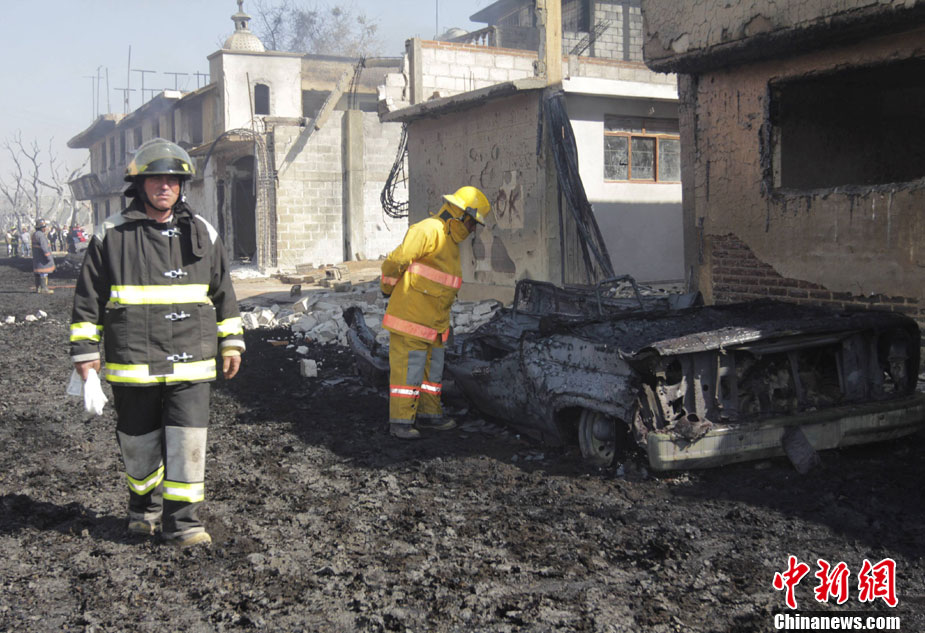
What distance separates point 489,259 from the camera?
14023mm

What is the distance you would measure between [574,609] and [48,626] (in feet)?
6.66

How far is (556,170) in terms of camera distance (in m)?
12.3

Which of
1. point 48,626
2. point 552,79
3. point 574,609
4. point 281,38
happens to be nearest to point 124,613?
point 48,626

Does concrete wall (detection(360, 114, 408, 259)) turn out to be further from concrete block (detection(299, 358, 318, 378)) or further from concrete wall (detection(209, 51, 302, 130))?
concrete block (detection(299, 358, 318, 378))

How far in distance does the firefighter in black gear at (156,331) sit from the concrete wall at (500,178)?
8.85 meters

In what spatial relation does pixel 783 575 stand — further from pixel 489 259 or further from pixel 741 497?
pixel 489 259

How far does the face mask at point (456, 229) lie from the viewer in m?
6.31

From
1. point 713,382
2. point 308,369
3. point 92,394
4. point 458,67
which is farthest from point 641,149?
point 92,394

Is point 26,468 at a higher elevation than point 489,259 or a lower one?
lower

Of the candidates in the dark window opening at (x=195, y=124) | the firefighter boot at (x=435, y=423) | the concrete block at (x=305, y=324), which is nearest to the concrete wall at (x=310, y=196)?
the concrete block at (x=305, y=324)

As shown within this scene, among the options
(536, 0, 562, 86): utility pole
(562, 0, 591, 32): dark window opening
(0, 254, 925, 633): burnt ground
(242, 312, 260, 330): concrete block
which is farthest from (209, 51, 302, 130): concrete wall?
(0, 254, 925, 633): burnt ground

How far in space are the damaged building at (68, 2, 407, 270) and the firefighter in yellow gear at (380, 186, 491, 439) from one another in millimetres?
19592

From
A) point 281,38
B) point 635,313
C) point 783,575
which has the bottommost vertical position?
point 783,575

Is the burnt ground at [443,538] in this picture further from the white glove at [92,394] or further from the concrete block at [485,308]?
the concrete block at [485,308]
